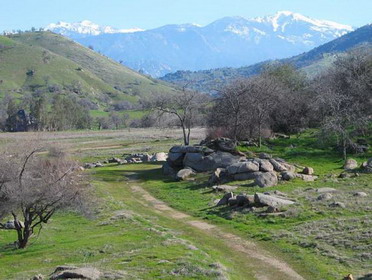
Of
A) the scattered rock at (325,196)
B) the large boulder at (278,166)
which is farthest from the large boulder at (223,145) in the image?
the scattered rock at (325,196)

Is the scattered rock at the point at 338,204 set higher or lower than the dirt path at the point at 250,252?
higher

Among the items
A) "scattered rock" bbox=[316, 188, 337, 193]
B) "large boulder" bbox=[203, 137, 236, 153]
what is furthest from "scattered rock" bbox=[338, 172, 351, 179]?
"large boulder" bbox=[203, 137, 236, 153]

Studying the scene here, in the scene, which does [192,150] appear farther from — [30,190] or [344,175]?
[30,190]

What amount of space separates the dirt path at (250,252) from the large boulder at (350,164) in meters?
20.8

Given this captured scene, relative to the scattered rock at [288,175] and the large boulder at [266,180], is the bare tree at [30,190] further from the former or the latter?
the scattered rock at [288,175]

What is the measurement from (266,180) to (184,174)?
11637 millimetres

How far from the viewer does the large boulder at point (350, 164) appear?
5038 centimetres

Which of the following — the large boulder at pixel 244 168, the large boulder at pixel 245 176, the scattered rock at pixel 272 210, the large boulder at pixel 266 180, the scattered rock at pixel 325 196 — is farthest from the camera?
the large boulder at pixel 244 168

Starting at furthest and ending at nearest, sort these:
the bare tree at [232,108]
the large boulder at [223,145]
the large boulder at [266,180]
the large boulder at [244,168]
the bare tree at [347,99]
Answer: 1. the bare tree at [232,108]
2. the bare tree at [347,99]
3. the large boulder at [223,145]
4. the large boulder at [244,168]
5. the large boulder at [266,180]

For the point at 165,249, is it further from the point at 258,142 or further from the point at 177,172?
the point at 258,142

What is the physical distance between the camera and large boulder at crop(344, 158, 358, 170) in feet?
A: 165

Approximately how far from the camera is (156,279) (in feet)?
66.1

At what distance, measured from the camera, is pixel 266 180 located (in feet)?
148

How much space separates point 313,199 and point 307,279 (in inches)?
632
